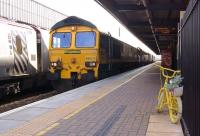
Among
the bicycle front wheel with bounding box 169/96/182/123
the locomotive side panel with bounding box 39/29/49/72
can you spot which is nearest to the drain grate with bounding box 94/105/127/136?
the bicycle front wheel with bounding box 169/96/182/123

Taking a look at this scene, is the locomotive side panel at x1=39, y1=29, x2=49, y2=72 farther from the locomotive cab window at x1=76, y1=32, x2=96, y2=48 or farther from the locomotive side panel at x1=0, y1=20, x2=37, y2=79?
the locomotive cab window at x1=76, y1=32, x2=96, y2=48

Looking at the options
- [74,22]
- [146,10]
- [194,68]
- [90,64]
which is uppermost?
[146,10]

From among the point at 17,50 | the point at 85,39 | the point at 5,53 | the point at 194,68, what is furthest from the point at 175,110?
the point at 85,39

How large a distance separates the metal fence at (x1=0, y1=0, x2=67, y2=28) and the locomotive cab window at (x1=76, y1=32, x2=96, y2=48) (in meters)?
31.5

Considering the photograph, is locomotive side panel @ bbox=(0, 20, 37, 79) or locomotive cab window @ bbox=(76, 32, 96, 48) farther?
locomotive cab window @ bbox=(76, 32, 96, 48)

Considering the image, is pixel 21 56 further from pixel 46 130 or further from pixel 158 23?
pixel 158 23

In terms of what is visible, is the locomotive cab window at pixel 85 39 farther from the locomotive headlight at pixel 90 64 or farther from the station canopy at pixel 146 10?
the station canopy at pixel 146 10

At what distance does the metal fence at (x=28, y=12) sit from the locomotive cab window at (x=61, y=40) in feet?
101

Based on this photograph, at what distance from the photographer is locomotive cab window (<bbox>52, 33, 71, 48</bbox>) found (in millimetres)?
20188

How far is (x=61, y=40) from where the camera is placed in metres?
20.3

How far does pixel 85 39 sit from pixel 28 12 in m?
39.8

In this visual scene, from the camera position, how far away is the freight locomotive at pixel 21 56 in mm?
15273

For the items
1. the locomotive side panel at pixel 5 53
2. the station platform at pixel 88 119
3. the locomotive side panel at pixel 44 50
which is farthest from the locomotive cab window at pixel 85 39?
the station platform at pixel 88 119

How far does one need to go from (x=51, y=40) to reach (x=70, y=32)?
1013 millimetres
